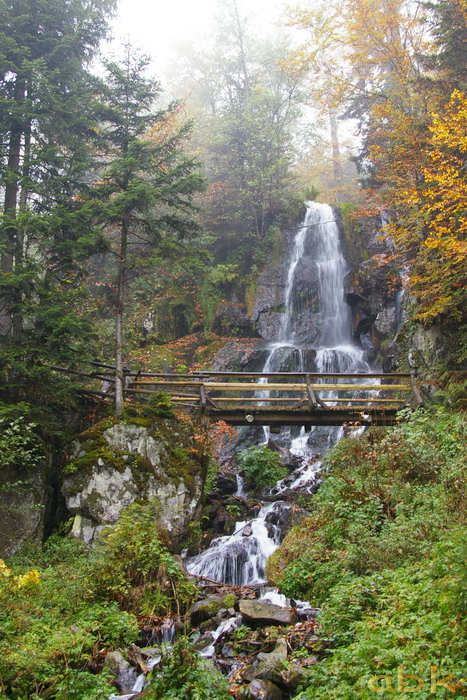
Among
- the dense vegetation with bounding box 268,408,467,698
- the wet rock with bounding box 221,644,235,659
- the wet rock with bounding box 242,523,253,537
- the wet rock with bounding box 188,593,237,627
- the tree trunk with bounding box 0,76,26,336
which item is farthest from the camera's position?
the wet rock with bounding box 242,523,253,537

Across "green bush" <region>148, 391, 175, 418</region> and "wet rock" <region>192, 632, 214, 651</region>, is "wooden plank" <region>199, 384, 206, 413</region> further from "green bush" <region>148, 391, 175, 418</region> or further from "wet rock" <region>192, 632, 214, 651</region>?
"wet rock" <region>192, 632, 214, 651</region>

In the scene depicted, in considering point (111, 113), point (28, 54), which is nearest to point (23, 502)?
point (111, 113)

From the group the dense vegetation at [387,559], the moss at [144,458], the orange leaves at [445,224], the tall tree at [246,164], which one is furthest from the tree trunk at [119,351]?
the tall tree at [246,164]

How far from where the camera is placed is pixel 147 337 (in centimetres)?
1948

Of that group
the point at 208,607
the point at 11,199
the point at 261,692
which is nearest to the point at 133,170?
the point at 11,199

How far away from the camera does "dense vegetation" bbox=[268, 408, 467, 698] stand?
3850mm

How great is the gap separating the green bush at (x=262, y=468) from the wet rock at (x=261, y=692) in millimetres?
8129

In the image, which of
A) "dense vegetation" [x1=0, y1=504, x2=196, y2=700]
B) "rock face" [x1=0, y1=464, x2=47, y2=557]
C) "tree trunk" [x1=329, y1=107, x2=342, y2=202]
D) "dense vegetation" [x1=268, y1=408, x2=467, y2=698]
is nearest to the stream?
"dense vegetation" [x1=0, y1=504, x2=196, y2=700]

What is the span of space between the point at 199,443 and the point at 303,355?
8.23 meters

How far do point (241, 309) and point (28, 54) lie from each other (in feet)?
38.7

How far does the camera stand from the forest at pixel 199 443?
4934 millimetres

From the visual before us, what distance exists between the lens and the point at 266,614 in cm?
635

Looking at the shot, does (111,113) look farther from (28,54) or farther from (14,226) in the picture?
(14,226)

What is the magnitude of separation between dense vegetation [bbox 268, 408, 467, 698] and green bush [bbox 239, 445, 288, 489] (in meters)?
3.12
